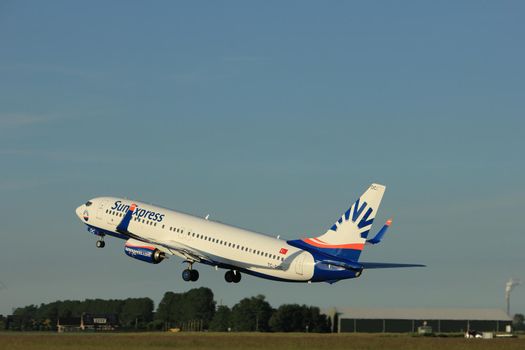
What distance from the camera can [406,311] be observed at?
6240 inches

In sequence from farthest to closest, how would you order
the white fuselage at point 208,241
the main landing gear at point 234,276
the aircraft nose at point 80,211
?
the aircraft nose at point 80,211 → the main landing gear at point 234,276 → the white fuselage at point 208,241

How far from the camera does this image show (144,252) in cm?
11638

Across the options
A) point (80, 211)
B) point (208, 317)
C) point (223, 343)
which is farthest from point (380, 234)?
point (208, 317)

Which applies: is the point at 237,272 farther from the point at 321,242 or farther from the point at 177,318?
the point at 177,318

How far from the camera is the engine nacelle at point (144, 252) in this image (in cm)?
11612

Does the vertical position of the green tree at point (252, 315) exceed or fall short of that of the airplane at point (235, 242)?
it falls short

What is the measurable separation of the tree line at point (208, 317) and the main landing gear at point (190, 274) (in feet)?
99.4

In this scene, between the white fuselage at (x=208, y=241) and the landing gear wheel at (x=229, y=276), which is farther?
the landing gear wheel at (x=229, y=276)

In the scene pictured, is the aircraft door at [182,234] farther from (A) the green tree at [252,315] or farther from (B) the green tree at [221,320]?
(B) the green tree at [221,320]

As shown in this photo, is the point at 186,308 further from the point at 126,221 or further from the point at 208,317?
the point at 126,221

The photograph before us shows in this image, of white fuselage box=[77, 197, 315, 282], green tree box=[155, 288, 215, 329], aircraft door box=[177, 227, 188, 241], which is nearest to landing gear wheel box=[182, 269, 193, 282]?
white fuselage box=[77, 197, 315, 282]

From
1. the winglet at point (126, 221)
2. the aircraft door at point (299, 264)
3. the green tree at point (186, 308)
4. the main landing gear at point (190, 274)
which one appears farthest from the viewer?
the green tree at point (186, 308)

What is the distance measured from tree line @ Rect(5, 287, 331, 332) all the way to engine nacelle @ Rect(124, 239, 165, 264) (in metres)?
30.1

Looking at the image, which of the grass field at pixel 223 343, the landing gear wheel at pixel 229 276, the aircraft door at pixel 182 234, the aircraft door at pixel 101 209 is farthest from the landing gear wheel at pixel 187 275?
the grass field at pixel 223 343
